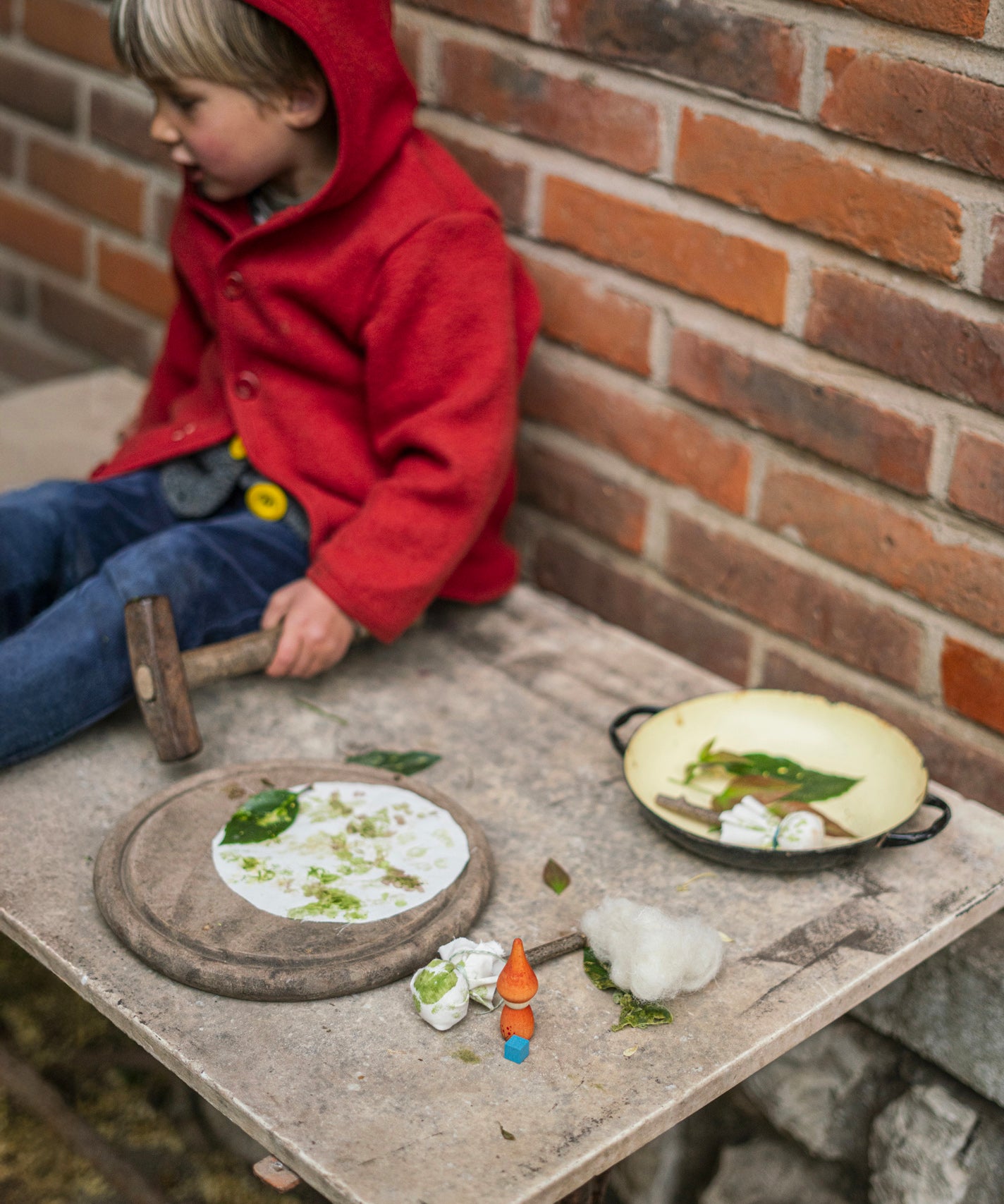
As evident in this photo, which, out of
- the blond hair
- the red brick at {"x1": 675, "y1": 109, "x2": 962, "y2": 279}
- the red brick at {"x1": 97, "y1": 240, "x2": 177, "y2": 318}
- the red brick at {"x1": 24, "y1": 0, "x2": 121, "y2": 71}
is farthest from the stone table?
the red brick at {"x1": 24, "y1": 0, "x2": 121, "y2": 71}

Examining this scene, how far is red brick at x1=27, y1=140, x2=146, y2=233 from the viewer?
2330 mm

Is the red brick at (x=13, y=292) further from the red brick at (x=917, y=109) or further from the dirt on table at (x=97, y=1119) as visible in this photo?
the red brick at (x=917, y=109)

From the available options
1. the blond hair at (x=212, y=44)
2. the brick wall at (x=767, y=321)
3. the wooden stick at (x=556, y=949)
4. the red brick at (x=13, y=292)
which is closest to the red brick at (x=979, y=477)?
the brick wall at (x=767, y=321)

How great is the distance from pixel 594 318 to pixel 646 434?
0.50 feet

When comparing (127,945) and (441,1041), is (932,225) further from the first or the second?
(127,945)

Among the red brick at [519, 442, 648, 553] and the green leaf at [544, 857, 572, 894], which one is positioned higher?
the red brick at [519, 442, 648, 553]

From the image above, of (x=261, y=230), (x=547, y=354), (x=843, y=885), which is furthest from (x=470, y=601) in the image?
(x=843, y=885)

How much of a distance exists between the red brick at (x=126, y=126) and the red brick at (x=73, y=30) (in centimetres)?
5

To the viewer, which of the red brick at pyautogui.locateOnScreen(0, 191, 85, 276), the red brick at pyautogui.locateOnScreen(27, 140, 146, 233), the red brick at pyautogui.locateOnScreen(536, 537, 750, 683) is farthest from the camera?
the red brick at pyautogui.locateOnScreen(0, 191, 85, 276)

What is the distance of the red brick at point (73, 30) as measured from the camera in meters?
2.23

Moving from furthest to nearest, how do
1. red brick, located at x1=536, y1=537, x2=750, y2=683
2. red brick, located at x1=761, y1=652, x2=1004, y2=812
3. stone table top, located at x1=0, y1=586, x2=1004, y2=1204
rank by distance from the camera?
Result: red brick, located at x1=536, y1=537, x2=750, y2=683 → red brick, located at x1=761, y1=652, x2=1004, y2=812 → stone table top, located at x1=0, y1=586, x2=1004, y2=1204

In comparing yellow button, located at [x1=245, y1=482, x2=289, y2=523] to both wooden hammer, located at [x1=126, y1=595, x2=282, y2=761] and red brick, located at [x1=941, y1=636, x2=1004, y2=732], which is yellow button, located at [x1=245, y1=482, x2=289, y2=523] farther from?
red brick, located at [x1=941, y1=636, x2=1004, y2=732]

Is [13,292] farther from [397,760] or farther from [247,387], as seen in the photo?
[397,760]

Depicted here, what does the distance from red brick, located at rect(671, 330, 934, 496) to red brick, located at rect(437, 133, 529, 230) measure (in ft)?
0.94
